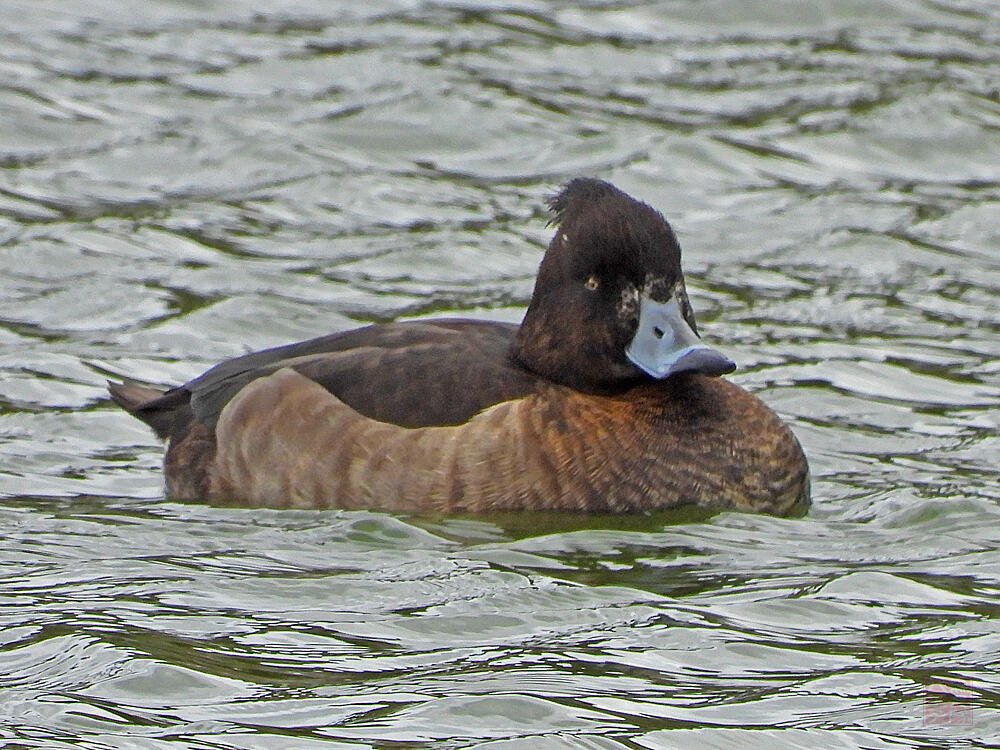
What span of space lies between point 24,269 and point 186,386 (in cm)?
258

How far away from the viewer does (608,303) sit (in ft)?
22.3

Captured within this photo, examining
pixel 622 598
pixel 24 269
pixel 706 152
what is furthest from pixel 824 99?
pixel 622 598

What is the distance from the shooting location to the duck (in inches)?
261

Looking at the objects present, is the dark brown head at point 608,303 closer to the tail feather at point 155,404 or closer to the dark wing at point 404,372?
the dark wing at point 404,372

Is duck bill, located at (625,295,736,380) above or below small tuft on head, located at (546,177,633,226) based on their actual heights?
below

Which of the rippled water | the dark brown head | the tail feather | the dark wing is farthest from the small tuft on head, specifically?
the tail feather

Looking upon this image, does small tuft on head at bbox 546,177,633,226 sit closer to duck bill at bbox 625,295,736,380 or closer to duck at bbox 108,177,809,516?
→ duck at bbox 108,177,809,516

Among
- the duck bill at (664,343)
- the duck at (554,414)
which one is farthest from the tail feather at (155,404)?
the duck bill at (664,343)

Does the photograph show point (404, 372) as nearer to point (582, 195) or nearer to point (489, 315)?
point (582, 195)

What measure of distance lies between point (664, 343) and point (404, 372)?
85cm

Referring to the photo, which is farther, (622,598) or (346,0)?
(346,0)

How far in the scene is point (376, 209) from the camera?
10695 millimetres

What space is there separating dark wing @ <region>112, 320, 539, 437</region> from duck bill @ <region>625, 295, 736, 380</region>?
373 mm

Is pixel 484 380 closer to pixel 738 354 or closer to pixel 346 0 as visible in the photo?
pixel 738 354
